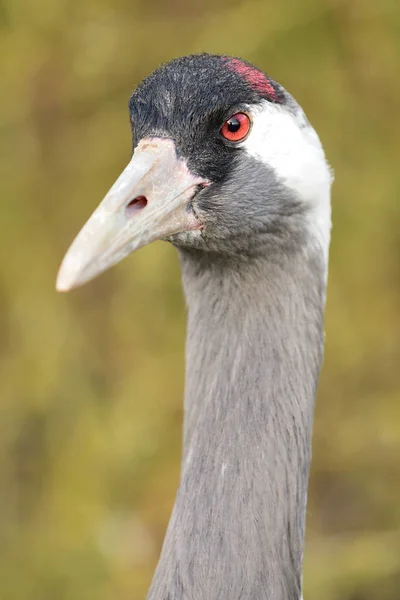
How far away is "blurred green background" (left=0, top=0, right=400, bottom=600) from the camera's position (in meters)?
3.71

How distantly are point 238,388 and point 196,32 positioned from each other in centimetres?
248

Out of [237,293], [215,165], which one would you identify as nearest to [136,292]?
[237,293]

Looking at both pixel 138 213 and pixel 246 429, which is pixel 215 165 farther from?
pixel 246 429

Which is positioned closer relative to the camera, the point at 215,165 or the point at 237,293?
the point at 215,165

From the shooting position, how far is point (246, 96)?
178cm

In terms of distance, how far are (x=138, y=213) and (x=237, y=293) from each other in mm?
305

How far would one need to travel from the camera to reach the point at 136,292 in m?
4.01

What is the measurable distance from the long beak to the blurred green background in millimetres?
2005

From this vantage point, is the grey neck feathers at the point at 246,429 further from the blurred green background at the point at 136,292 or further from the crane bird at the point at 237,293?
the blurred green background at the point at 136,292

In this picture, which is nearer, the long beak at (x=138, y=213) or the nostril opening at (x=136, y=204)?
the long beak at (x=138, y=213)

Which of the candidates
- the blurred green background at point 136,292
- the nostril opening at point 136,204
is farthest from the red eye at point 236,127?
the blurred green background at point 136,292

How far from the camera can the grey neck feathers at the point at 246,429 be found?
1.78m

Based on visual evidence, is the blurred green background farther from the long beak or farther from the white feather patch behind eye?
the long beak

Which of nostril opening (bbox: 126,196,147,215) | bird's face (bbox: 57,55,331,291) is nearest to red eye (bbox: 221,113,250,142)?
bird's face (bbox: 57,55,331,291)
